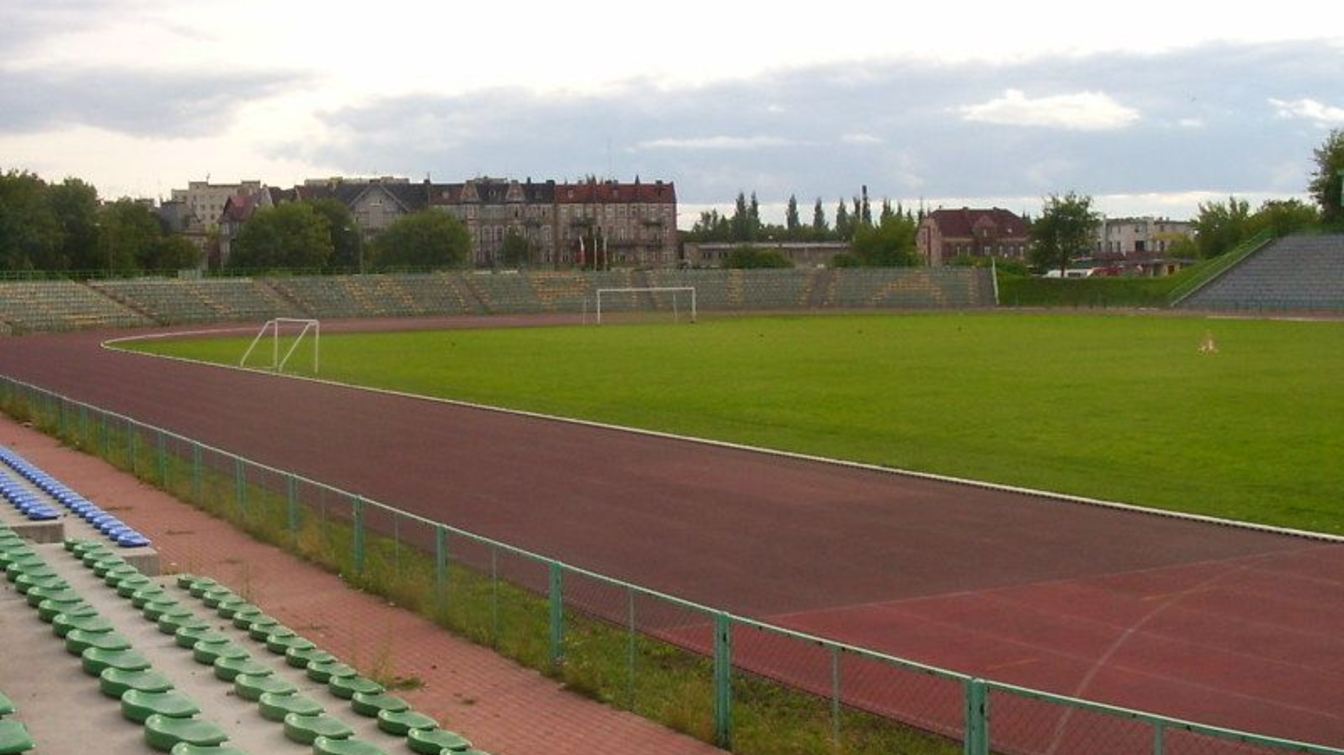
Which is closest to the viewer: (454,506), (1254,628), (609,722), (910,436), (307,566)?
(609,722)

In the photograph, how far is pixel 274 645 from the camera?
1639 centimetres

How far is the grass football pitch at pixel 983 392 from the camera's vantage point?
31688mm

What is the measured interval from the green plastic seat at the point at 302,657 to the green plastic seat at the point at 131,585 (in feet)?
9.60

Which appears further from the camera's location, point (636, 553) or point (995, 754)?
point (636, 553)

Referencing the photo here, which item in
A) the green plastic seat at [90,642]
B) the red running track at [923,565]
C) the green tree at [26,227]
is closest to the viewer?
the green plastic seat at [90,642]

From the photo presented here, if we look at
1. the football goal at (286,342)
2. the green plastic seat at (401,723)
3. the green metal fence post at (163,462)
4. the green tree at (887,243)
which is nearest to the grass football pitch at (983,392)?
the football goal at (286,342)

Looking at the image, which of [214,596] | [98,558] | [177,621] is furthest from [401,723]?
[98,558]

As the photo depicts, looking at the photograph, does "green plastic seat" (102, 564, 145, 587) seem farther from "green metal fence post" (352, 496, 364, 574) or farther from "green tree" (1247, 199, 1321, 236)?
"green tree" (1247, 199, 1321, 236)

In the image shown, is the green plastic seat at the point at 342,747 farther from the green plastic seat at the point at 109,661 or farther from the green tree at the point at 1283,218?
the green tree at the point at 1283,218

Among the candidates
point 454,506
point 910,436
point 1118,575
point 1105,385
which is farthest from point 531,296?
point 1118,575

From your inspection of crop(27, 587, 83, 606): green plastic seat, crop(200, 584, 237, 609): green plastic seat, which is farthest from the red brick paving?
crop(27, 587, 83, 606): green plastic seat

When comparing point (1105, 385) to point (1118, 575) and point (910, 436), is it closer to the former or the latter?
point (910, 436)

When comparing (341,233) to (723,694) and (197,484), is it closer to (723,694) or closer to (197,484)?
(197,484)

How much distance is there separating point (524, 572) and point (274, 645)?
582cm
